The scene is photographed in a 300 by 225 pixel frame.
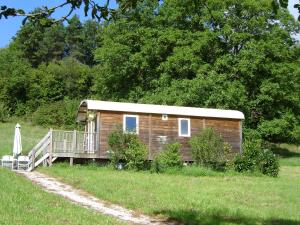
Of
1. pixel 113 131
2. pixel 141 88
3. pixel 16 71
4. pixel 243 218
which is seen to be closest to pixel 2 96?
pixel 16 71

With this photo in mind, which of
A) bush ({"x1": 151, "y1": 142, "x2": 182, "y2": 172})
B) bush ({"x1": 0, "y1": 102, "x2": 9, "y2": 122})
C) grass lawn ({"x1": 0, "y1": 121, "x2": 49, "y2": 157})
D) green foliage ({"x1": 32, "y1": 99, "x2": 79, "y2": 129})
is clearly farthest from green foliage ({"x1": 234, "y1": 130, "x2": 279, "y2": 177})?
bush ({"x1": 0, "y1": 102, "x2": 9, "y2": 122})

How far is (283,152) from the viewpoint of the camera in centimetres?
4297

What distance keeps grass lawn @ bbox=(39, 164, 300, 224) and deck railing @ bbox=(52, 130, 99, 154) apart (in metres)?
3.19

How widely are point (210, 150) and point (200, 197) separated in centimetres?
1024

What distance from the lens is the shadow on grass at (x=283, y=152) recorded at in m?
40.8

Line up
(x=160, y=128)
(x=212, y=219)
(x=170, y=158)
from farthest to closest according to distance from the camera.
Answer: (x=160, y=128), (x=170, y=158), (x=212, y=219)

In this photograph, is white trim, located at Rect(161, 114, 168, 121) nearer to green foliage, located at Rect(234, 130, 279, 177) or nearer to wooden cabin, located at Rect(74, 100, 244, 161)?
wooden cabin, located at Rect(74, 100, 244, 161)

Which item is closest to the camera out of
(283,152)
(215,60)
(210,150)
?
(210,150)

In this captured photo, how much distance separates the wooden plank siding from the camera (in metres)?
23.9

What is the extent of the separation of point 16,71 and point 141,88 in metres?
24.2

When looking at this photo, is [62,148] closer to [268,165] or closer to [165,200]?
[268,165]

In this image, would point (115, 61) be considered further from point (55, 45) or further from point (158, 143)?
point (55, 45)

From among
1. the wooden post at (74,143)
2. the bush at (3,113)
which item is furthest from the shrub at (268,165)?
the bush at (3,113)

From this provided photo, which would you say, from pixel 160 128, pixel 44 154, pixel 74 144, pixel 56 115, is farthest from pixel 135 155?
pixel 56 115
